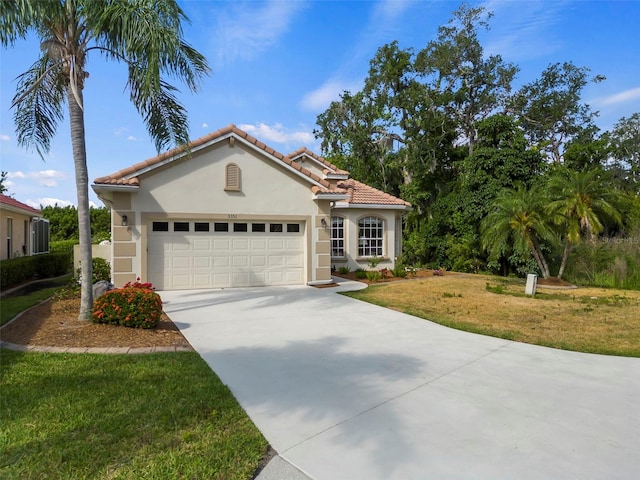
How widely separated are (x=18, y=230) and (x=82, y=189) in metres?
14.0

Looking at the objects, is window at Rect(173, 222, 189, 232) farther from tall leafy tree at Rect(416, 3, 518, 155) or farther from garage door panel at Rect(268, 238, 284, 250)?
tall leafy tree at Rect(416, 3, 518, 155)

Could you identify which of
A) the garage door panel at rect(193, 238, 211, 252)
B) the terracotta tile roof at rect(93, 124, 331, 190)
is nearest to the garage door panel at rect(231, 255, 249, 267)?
the garage door panel at rect(193, 238, 211, 252)

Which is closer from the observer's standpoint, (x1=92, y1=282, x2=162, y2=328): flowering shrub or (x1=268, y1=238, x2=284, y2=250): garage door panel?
(x1=92, y1=282, x2=162, y2=328): flowering shrub

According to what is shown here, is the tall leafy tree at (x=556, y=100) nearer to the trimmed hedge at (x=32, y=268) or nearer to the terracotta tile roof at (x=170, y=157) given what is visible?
the terracotta tile roof at (x=170, y=157)

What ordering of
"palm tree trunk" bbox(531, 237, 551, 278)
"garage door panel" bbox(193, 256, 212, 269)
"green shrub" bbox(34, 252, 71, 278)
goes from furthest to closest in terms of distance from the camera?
1. "green shrub" bbox(34, 252, 71, 278)
2. "palm tree trunk" bbox(531, 237, 551, 278)
3. "garage door panel" bbox(193, 256, 212, 269)

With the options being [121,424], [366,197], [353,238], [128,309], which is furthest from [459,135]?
[121,424]

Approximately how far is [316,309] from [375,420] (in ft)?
18.8

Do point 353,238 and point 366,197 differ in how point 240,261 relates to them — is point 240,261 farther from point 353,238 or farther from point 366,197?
point 366,197

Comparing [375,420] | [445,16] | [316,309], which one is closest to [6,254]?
[316,309]

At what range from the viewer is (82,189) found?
7.49 metres

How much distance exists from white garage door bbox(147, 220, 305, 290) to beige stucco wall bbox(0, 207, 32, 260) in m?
8.23

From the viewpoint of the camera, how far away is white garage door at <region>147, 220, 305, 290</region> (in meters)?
12.0

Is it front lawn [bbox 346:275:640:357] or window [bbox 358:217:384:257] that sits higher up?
window [bbox 358:217:384:257]

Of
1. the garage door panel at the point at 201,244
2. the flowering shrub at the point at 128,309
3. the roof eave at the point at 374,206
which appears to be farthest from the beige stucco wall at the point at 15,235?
the roof eave at the point at 374,206
